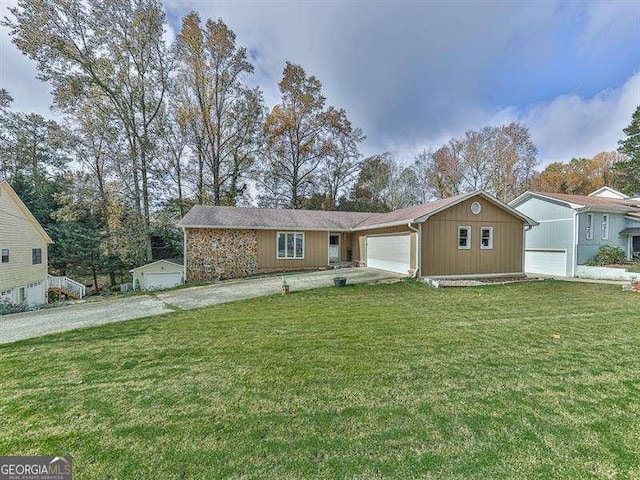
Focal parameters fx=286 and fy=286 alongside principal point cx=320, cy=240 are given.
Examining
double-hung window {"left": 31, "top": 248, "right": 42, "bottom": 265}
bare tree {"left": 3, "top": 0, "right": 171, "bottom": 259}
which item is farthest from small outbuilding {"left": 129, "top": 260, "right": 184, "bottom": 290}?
double-hung window {"left": 31, "top": 248, "right": 42, "bottom": 265}

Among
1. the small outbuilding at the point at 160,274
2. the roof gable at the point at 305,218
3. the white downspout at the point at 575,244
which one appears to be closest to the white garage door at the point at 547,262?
the white downspout at the point at 575,244

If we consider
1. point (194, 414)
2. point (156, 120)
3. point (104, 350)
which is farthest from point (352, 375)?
point (156, 120)

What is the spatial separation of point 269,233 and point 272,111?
1439 cm

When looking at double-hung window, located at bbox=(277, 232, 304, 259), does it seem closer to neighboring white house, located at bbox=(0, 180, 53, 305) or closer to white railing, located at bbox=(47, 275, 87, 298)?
neighboring white house, located at bbox=(0, 180, 53, 305)

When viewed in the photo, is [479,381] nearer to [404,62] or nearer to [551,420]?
[551,420]

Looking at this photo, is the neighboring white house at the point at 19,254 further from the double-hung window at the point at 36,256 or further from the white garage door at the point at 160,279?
the white garage door at the point at 160,279

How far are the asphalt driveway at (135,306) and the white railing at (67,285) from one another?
10.9 metres

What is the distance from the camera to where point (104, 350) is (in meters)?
4.66

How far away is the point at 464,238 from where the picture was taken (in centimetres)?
1270

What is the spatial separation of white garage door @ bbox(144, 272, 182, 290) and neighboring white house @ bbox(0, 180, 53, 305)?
17.3 feet

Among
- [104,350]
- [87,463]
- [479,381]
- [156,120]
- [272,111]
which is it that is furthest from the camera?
[272,111]

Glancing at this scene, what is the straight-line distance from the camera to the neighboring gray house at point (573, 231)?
14695mm

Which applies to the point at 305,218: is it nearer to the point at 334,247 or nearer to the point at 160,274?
the point at 334,247

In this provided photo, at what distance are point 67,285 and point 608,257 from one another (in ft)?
100
